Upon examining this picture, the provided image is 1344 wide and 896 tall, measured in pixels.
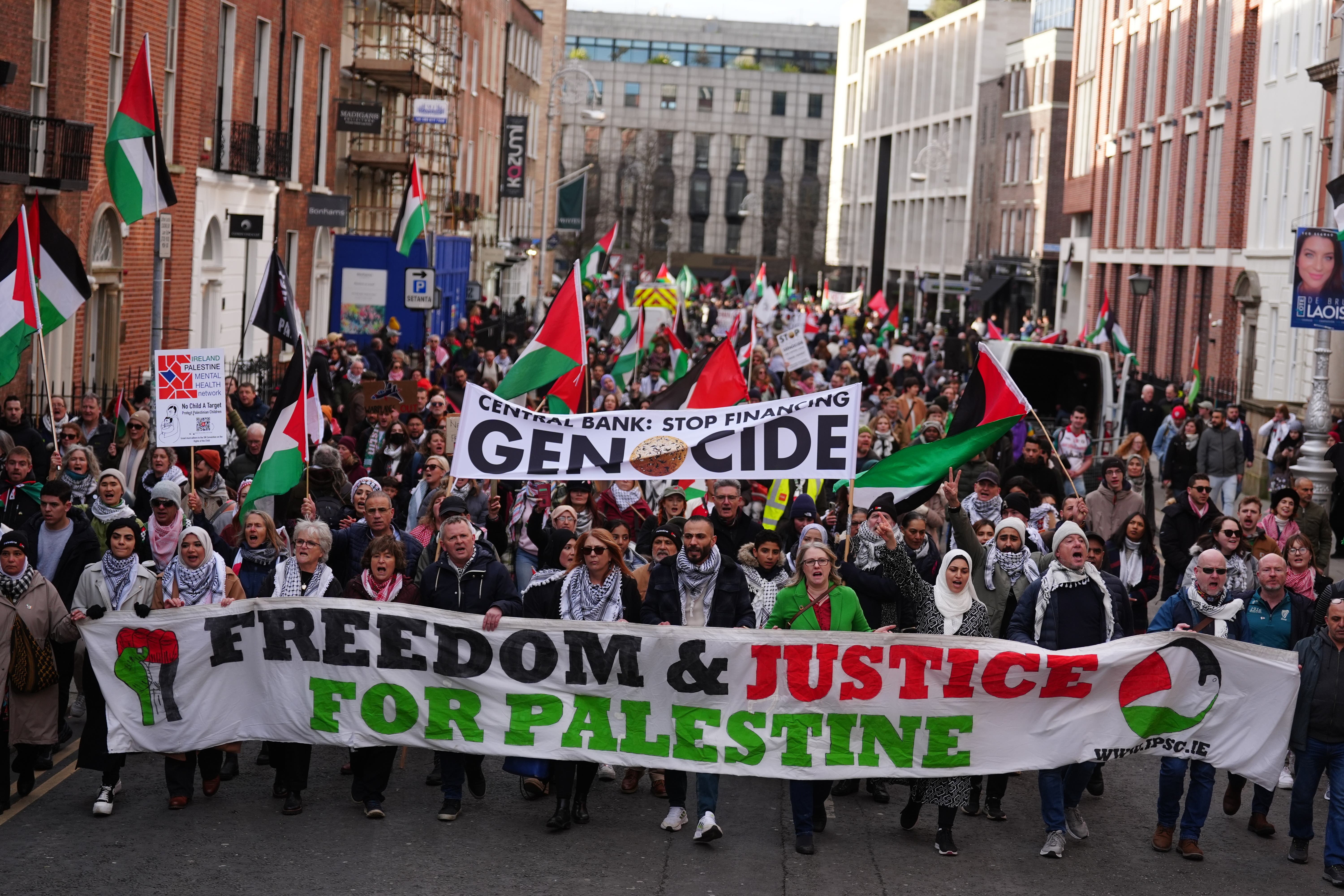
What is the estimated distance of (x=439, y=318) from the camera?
47969 millimetres

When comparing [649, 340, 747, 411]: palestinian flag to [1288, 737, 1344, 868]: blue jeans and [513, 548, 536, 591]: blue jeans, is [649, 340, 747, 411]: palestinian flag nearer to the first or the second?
[513, 548, 536, 591]: blue jeans

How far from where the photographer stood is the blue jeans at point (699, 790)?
30.6 ft

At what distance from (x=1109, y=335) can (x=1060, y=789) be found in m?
27.8

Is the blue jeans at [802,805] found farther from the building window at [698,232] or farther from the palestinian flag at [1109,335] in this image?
the building window at [698,232]

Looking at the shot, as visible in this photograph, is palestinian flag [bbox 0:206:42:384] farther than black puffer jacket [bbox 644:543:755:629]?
Yes

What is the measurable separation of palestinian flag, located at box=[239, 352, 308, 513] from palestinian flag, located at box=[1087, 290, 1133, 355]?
67.7 feet

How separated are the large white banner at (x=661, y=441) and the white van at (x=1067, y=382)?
13914 millimetres

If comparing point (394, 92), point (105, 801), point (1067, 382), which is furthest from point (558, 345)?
point (394, 92)

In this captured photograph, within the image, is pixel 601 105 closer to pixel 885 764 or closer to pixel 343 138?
pixel 343 138

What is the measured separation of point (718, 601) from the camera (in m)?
9.78

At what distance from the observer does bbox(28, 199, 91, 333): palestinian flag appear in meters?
15.0

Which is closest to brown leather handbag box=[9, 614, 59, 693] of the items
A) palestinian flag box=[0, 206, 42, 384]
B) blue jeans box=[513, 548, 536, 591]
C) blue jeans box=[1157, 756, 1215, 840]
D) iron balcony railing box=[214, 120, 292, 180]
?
blue jeans box=[513, 548, 536, 591]

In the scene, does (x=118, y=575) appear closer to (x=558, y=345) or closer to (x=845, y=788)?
(x=845, y=788)

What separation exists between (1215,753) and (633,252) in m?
104
